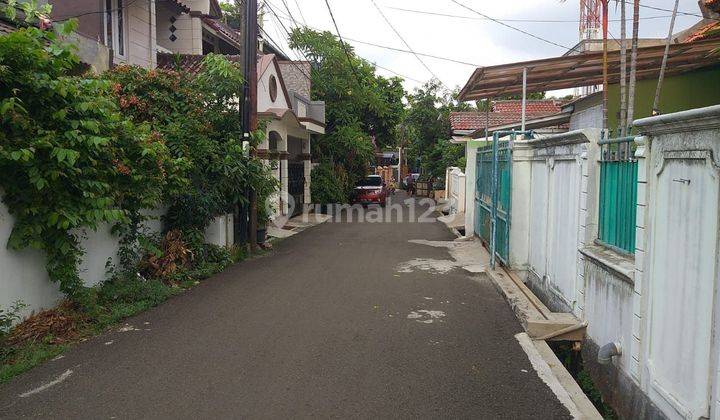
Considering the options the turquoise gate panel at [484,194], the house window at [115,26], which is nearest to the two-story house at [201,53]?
the house window at [115,26]

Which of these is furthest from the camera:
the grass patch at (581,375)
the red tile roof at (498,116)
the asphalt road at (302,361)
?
the red tile roof at (498,116)

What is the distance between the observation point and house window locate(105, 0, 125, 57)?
1324cm

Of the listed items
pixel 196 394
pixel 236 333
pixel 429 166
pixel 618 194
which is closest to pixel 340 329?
pixel 236 333

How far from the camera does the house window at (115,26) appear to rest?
13.2 meters

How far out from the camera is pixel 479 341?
625 centimetres

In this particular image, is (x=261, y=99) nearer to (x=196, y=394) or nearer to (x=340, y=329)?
(x=340, y=329)

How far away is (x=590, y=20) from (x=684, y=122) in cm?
1415

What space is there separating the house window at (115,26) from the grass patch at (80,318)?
701 cm

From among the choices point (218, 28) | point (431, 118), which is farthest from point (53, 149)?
point (431, 118)

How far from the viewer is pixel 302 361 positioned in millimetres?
5430

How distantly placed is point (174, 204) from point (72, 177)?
3749mm

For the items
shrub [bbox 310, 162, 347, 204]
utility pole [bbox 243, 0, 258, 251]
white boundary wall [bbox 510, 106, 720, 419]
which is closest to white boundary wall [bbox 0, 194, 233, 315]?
utility pole [bbox 243, 0, 258, 251]

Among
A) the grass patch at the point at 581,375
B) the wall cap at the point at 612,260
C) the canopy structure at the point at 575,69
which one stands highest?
the canopy structure at the point at 575,69

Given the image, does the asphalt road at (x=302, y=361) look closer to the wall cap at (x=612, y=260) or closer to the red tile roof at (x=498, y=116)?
the wall cap at (x=612, y=260)
